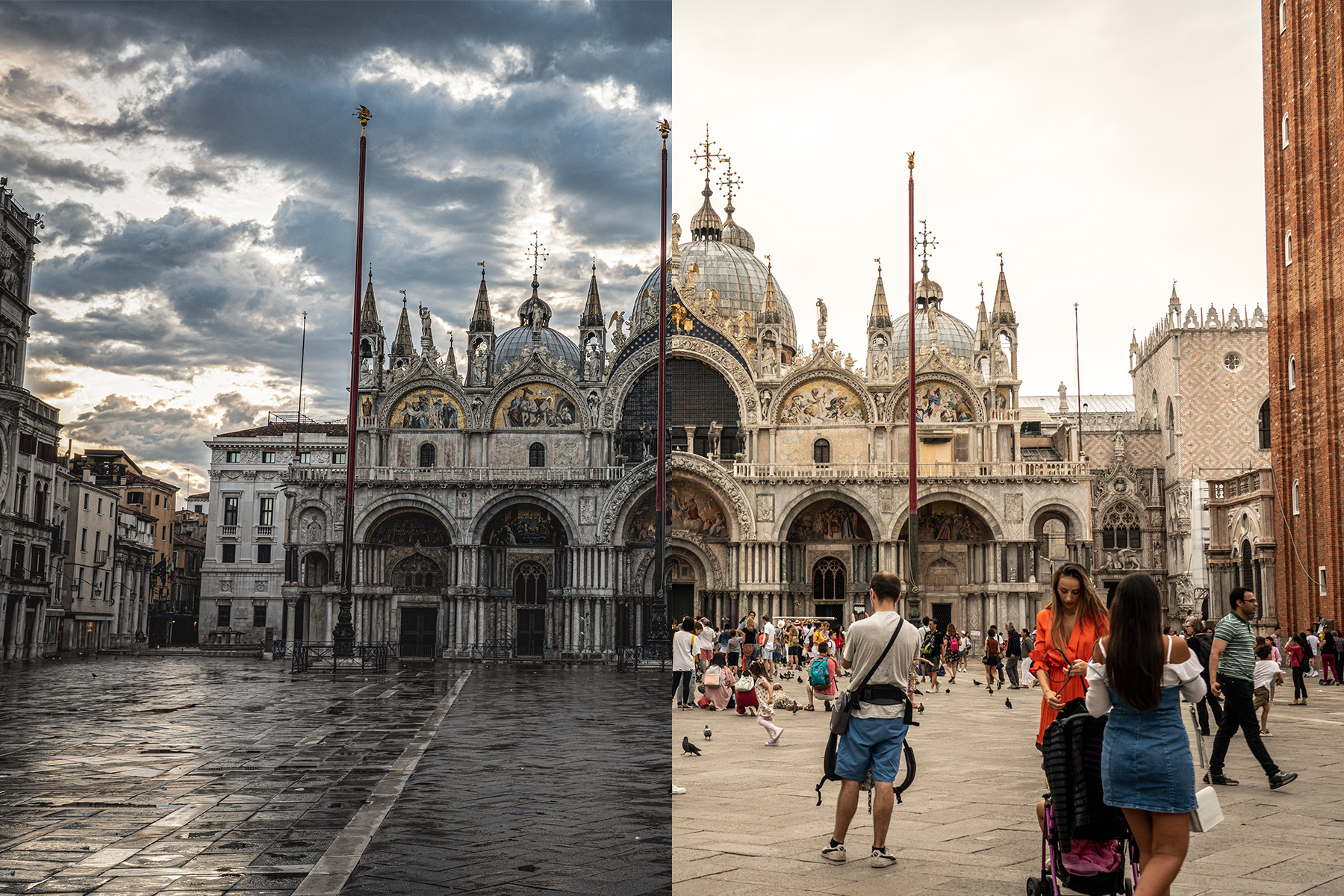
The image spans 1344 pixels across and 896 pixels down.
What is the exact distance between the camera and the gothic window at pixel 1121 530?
2040 inches

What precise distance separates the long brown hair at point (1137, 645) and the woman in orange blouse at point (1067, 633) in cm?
165

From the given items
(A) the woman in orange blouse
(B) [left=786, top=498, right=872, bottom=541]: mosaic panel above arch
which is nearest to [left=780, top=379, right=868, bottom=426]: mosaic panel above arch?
(B) [left=786, top=498, right=872, bottom=541]: mosaic panel above arch

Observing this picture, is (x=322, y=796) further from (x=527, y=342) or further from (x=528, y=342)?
(x=527, y=342)

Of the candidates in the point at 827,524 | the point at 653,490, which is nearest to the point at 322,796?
the point at 653,490

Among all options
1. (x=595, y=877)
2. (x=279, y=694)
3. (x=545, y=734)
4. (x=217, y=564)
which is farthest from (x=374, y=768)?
(x=217, y=564)

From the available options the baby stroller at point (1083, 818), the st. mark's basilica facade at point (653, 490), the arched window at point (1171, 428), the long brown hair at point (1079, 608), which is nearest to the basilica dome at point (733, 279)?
the st. mark's basilica facade at point (653, 490)

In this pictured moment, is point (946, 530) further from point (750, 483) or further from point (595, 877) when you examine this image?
point (595, 877)

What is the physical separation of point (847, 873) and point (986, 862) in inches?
34.6

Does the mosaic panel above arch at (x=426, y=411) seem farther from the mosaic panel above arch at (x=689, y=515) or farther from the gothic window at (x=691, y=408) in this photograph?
the mosaic panel above arch at (x=689, y=515)

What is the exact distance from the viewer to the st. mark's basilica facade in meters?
40.5

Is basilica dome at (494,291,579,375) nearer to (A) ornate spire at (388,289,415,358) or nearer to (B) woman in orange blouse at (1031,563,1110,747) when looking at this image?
(A) ornate spire at (388,289,415,358)

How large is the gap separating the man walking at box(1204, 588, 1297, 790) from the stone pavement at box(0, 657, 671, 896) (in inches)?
178

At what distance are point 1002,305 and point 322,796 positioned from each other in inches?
1646

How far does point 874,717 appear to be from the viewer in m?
6.57
